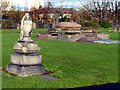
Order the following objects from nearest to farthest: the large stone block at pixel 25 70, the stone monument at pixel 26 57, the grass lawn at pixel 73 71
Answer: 1. the grass lawn at pixel 73 71
2. the large stone block at pixel 25 70
3. the stone monument at pixel 26 57

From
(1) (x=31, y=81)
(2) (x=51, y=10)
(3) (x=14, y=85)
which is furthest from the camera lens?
(2) (x=51, y=10)

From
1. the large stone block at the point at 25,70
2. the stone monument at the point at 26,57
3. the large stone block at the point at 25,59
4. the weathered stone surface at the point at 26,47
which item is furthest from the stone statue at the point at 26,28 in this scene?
the large stone block at the point at 25,70

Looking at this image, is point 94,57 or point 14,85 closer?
point 14,85

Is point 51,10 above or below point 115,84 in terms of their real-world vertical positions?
above

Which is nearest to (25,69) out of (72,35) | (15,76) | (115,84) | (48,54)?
(15,76)

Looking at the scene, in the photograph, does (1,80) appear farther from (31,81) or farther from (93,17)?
(93,17)

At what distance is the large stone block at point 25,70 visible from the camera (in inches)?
421

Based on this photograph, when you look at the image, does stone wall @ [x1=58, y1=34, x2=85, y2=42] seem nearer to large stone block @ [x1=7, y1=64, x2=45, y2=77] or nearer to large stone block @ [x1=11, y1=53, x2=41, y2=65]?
large stone block @ [x1=7, y1=64, x2=45, y2=77]

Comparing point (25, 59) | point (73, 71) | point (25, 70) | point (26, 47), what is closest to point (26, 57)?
point (25, 59)

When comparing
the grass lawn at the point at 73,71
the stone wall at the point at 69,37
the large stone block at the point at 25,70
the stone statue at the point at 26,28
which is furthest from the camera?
the stone wall at the point at 69,37

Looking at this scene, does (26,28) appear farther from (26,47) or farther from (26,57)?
(26,57)

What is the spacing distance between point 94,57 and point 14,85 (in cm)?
654

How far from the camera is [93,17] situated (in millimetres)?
60375

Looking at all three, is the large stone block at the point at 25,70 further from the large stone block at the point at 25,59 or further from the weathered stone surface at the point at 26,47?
the weathered stone surface at the point at 26,47
